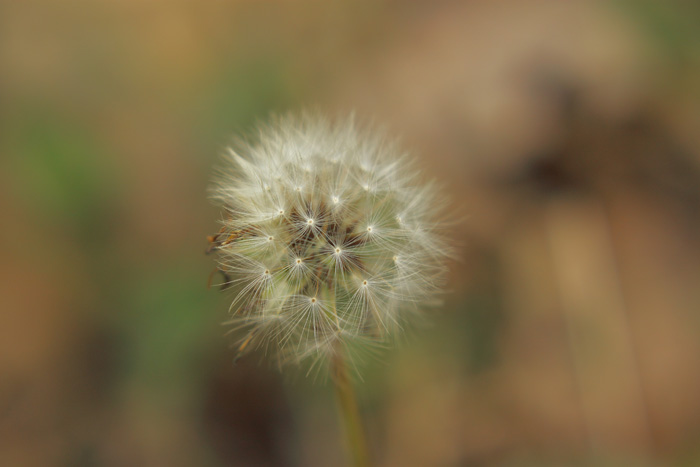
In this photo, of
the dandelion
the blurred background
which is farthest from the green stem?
the blurred background

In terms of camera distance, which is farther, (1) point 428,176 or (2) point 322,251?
(1) point 428,176

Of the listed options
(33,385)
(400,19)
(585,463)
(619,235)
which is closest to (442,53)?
(400,19)

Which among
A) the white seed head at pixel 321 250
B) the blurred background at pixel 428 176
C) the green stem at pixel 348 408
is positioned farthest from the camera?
the blurred background at pixel 428 176

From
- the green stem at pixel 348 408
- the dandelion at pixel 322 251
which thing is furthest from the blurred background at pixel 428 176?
the dandelion at pixel 322 251

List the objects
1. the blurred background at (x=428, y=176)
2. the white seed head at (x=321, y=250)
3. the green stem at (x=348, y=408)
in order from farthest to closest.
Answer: the blurred background at (x=428, y=176) → the green stem at (x=348, y=408) → the white seed head at (x=321, y=250)

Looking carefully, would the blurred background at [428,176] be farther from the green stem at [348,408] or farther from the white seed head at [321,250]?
the white seed head at [321,250]

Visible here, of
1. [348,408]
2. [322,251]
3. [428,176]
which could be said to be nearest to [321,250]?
[322,251]

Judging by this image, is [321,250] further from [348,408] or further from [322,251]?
[348,408]
